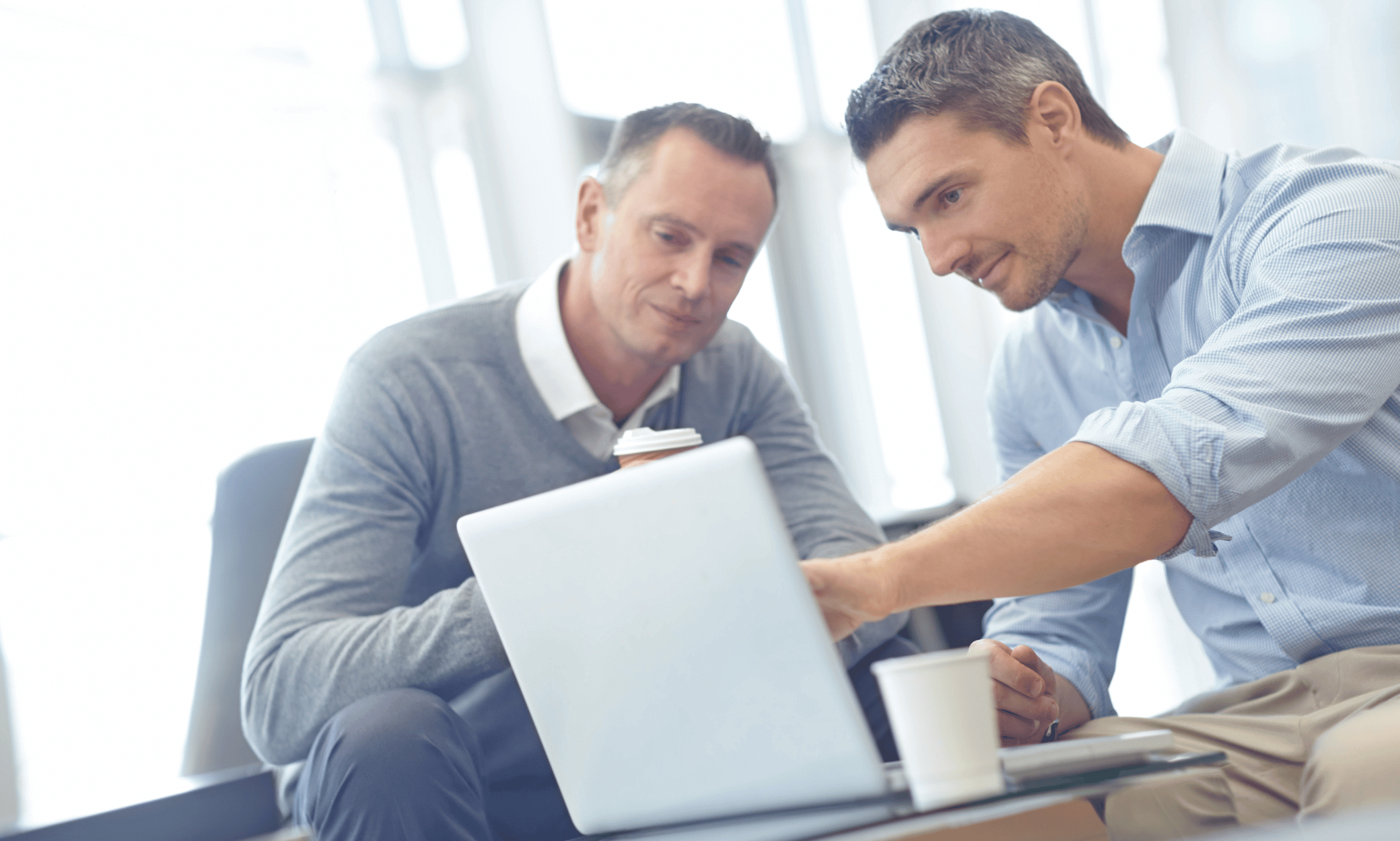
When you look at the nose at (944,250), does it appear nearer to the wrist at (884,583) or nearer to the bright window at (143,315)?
the wrist at (884,583)

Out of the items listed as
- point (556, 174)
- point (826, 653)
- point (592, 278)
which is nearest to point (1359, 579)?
point (826, 653)

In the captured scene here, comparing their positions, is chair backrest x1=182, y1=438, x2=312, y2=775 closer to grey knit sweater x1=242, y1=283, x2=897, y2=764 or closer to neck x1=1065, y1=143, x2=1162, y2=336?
grey knit sweater x1=242, y1=283, x2=897, y2=764

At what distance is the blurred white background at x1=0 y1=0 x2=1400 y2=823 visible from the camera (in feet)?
6.81

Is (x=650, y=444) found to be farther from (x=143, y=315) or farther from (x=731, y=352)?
(x=143, y=315)

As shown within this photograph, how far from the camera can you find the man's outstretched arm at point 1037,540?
824 millimetres

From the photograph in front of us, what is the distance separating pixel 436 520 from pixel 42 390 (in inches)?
45.4

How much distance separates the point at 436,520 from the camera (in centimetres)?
144

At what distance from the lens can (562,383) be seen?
1.50m

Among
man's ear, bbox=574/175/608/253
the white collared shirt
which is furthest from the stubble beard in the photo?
man's ear, bbox=574/175/608/253

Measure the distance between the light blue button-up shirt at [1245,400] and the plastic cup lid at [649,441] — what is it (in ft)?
1.12

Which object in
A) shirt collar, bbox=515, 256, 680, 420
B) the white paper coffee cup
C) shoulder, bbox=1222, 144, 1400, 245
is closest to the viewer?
the white paper coffee cup

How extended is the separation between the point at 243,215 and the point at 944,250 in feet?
5.97

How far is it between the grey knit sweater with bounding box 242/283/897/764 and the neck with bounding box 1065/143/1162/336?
0.47m

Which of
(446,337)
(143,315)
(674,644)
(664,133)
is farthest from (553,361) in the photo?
(143,315)
